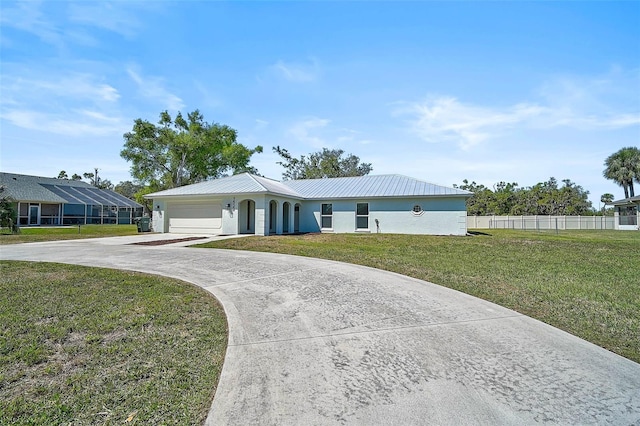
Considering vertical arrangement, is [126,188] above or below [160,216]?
above

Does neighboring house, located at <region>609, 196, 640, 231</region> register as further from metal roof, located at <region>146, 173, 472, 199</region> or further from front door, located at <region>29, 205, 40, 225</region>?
front door, located at <region>29, 205, 40, 225</region>

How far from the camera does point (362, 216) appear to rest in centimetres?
1972

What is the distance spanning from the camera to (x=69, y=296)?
5219mm

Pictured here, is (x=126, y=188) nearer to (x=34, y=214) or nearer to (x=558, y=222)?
(x=34, y=214)

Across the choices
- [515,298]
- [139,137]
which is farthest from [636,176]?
[139,137]

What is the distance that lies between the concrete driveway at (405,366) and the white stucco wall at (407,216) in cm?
1338

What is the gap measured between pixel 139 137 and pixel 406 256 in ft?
101

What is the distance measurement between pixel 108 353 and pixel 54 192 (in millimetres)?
39724

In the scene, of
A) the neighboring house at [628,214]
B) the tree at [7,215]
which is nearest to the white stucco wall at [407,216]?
the tree at [7,215]

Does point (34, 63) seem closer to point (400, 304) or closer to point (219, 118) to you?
point (400, 304)

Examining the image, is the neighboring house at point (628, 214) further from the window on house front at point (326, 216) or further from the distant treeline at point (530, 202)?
the window on house front at point (326, 216)

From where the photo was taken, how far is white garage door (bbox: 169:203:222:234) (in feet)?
61.4

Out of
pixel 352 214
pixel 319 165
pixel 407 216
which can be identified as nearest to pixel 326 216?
pixel 352 214

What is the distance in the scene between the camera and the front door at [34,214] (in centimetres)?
3019
